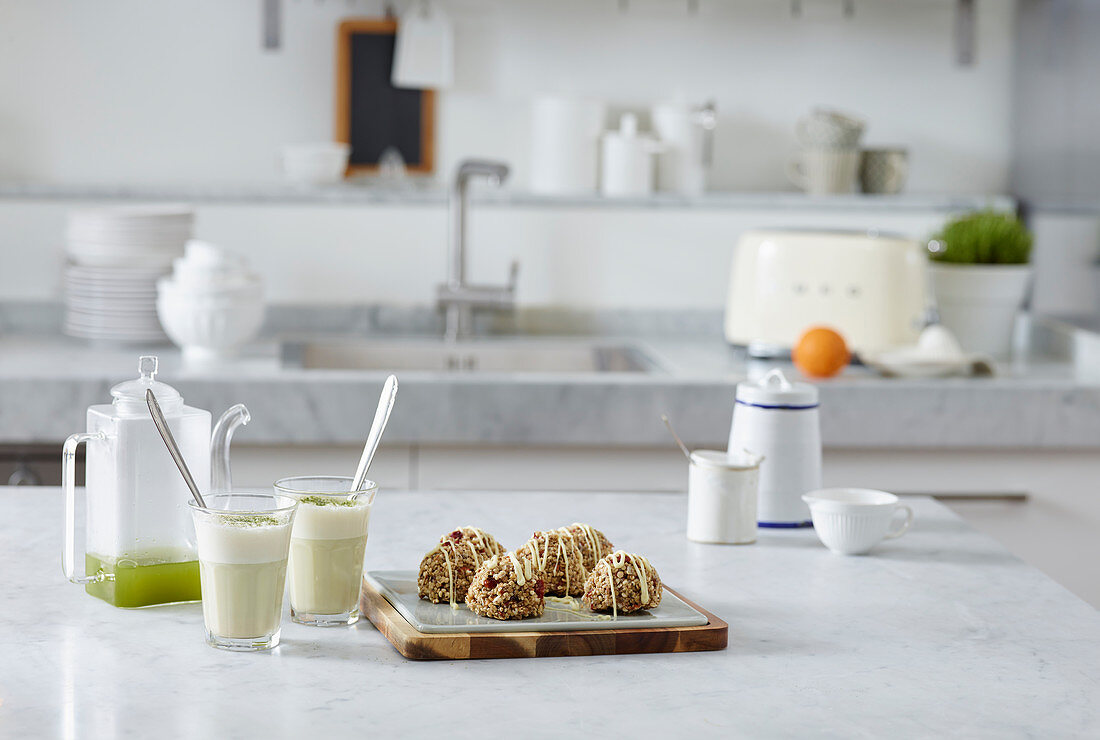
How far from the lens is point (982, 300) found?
108 inches

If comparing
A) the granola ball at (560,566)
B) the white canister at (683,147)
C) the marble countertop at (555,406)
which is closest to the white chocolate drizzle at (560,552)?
the granola ball at (560,566)

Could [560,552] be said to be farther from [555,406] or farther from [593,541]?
[555,406]

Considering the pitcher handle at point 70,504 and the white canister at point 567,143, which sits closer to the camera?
the pitcher handle at point 70,504

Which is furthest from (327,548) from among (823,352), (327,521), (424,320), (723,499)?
(424,320)

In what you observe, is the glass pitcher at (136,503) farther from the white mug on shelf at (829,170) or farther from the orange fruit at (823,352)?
the white mug on shelf at (829,170)

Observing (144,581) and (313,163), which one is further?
(313,163)

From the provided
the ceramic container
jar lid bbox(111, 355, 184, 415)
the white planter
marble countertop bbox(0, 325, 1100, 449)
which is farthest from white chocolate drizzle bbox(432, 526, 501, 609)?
the ceramic container

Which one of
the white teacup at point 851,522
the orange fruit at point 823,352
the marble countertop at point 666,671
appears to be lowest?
the marble countertop at point 666,671

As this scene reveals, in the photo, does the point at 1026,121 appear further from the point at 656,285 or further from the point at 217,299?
the point at 217,299

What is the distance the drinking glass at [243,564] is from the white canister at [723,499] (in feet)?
1.56

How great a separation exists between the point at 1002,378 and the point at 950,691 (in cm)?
154

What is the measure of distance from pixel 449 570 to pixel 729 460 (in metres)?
0.41

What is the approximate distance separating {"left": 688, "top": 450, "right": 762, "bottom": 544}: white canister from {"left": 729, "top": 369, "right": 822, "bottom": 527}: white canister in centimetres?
6

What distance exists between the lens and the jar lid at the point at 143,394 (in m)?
1.08
